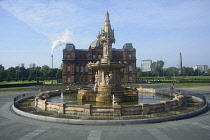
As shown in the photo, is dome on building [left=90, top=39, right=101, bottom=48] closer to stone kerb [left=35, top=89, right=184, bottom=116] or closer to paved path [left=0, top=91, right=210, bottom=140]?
stone kerb [left=35, top=89, right=184, bottom=116]

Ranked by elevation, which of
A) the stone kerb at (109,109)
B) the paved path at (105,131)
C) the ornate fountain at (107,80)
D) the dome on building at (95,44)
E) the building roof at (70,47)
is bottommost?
the paved path at (105,131)

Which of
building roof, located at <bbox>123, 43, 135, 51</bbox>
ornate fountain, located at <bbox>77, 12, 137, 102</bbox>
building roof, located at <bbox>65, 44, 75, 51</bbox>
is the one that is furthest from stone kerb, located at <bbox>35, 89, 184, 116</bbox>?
building roof, located at <bbox>65, 44, 75, 51</bbox>

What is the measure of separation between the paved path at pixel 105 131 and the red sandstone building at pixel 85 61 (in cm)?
6051

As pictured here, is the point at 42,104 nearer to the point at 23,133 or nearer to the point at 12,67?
the point at 23,133

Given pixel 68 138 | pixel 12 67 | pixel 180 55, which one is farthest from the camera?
pixel 180 55

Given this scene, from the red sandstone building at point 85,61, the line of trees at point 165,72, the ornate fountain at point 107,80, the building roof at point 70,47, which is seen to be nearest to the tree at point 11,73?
the red sandstone building at point 85,61

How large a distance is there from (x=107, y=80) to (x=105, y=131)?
41.8 ft

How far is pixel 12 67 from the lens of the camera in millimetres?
108375

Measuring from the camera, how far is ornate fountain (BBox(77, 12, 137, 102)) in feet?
74.2

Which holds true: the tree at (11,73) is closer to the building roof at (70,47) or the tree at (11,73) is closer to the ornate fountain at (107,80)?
the building roof at (70,47)

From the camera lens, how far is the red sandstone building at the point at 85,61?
7450cm

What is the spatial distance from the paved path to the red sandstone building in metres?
60.5

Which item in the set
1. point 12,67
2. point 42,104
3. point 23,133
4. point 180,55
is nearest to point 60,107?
point 42,104

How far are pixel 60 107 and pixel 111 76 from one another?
10.0 meters
